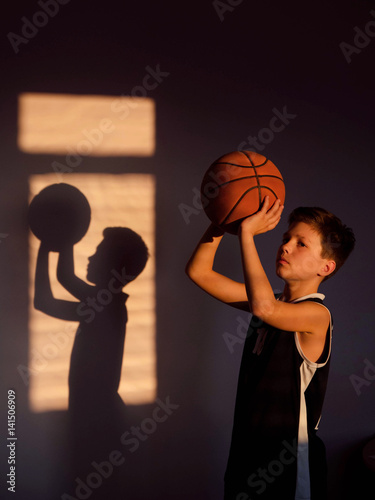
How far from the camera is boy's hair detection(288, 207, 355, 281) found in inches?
59.1

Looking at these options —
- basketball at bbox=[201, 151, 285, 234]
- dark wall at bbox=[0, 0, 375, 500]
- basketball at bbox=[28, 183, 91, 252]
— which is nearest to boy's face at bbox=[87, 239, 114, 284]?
basketball at bbox=[28, 183, 91, 252]

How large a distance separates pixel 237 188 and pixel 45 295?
43.6 inches

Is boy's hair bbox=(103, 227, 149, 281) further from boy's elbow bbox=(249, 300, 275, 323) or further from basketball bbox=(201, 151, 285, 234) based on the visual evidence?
boy's elbow bbox=(249, 300, 275, 323)

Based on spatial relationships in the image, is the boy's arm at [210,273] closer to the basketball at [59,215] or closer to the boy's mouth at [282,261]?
the boy's mouth at [282,261]

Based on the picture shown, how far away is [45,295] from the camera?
2.09m

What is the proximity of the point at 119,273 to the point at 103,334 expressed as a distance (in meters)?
0.29

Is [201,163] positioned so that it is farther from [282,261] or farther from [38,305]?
[38,305]

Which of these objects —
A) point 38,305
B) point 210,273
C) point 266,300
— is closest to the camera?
point 266,300

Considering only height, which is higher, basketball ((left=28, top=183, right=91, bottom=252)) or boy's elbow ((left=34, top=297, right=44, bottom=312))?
basketball ((left=28, top=183, right=91, bottom=252))

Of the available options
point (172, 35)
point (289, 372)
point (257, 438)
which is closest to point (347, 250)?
point (289, 372)

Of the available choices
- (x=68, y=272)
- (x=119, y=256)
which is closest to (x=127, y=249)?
A: (x=119, y=256)

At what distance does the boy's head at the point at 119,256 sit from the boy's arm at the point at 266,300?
33.4 inches

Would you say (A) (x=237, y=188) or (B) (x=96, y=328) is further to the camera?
(B) (x=96, y=328)

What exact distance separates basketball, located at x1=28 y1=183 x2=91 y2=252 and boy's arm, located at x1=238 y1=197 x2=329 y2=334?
97 centimetres
